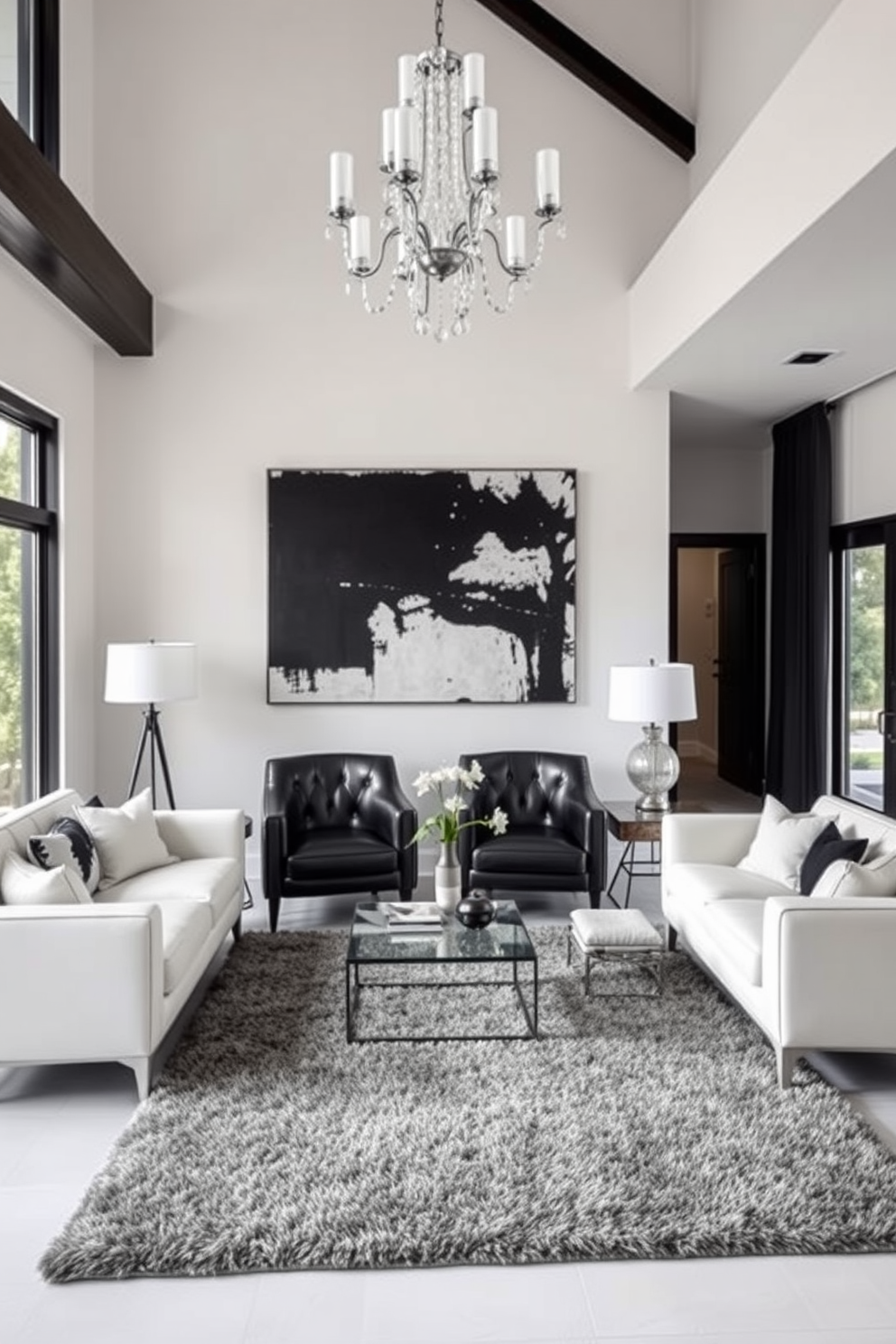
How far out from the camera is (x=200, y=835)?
15.3 feet

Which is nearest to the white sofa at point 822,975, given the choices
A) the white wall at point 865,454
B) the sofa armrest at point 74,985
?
the sofa armrest at point 74,985

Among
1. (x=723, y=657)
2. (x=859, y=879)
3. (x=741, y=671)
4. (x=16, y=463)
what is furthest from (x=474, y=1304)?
(x=723, y=657)

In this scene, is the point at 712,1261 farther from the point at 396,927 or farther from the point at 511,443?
the point at 511,443

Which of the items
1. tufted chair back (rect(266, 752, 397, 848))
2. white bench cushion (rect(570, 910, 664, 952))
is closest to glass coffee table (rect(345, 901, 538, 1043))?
white bench cushion (rect(570, 910, 664, 952))

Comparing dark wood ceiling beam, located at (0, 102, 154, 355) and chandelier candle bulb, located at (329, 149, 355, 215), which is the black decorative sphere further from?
dark wood ceiling beam, located at (0, 102, 154, 355)

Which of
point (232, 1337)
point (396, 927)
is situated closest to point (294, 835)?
point (396, 927)

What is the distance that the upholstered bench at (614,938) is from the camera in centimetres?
375

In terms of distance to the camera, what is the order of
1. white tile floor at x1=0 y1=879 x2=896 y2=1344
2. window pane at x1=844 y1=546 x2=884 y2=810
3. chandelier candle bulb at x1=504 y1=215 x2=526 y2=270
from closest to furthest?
white tile floor at x1=0 y1=879 x2=896 y2=1344 < chandelier candle bulb at x1=504 y1=215 x2=526 y2=270 < window pane at x1=844 y1=546 x2=884 y2=810

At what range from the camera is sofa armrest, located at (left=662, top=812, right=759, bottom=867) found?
177 inches

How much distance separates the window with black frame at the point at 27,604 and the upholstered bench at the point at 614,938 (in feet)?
9.91

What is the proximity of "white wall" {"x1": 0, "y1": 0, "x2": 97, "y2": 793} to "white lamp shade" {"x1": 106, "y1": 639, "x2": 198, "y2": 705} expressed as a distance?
0.48m

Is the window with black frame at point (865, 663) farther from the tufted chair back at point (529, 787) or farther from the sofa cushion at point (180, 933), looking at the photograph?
the sofa cushion at point (180, 933)

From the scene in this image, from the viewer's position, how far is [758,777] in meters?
8.16

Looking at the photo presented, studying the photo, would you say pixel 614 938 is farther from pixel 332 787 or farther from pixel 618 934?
pixel 332 787
